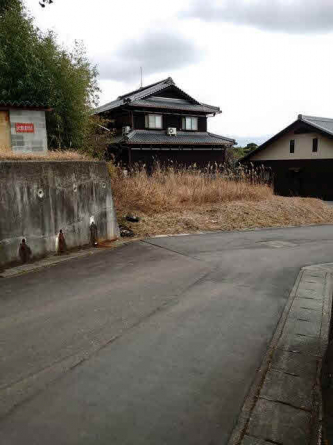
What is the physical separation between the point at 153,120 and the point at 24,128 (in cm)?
1523

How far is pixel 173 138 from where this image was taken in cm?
2286

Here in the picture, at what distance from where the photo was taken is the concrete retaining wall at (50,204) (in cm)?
559

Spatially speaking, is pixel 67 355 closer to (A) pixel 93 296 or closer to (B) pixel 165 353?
(B) pixel 165 353

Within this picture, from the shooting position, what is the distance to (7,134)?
27.2 ft

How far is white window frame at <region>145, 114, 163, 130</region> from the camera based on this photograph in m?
22.6

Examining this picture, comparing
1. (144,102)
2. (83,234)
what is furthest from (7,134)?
(144,102)

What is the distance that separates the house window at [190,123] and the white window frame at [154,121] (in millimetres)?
2070

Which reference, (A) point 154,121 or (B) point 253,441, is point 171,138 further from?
(B) point 253,441

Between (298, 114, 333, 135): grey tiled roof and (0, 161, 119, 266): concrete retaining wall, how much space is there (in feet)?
59.3

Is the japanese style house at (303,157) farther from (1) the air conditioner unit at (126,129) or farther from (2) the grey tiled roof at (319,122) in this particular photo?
(1) the air conditioner unit at (126,129)

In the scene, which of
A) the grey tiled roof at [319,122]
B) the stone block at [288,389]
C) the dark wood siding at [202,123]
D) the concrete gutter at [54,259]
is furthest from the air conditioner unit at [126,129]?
the stone block at [288,389]

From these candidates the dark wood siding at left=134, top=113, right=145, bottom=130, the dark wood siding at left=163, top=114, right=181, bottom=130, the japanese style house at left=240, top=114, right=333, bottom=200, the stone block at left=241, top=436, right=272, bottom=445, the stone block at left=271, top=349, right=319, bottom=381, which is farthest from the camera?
the dark wood siding at left=163, top=114, right=181, bottom=130

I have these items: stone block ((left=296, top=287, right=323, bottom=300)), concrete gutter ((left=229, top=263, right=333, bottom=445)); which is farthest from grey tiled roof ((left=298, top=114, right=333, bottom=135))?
concrete gutter ((left=229, top=263, right=333, bottom=445))

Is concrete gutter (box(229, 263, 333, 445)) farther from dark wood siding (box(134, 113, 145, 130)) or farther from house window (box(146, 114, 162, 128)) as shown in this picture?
house window (box(146, 114, 162, 128))
